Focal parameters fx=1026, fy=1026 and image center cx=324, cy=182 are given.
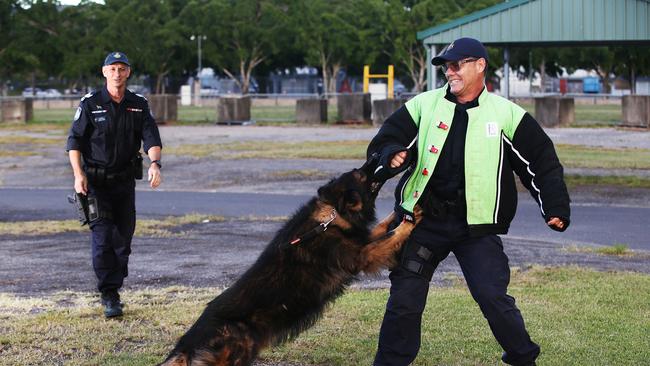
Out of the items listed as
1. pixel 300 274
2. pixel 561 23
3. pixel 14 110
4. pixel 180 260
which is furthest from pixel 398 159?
pixel 14 110

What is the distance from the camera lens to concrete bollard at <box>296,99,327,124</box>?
37.9 meters

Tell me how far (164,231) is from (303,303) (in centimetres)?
798

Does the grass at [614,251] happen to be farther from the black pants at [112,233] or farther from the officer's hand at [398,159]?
the officer's hand at [398,159]

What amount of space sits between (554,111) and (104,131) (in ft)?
94.3

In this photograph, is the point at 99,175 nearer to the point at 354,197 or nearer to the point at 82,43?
the point at 354,197

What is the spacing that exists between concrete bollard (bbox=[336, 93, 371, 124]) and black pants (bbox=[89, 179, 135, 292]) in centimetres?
2916

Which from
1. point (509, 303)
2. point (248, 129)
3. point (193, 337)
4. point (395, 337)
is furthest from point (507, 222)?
point (248, 129)

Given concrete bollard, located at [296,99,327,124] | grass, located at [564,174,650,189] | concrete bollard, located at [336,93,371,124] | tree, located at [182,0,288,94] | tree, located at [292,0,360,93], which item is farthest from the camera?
tree, located at [182,0,288,94]

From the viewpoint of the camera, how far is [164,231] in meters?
13.3

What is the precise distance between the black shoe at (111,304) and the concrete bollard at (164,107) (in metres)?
31.4

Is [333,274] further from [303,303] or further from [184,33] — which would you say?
[184,33]

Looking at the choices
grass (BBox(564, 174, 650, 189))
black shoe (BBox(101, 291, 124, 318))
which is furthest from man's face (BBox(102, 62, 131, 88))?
grass (BBox(564, 174, 650, 189))

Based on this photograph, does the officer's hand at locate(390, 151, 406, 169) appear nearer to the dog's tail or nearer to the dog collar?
the dog collar

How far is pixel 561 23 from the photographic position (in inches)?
898
